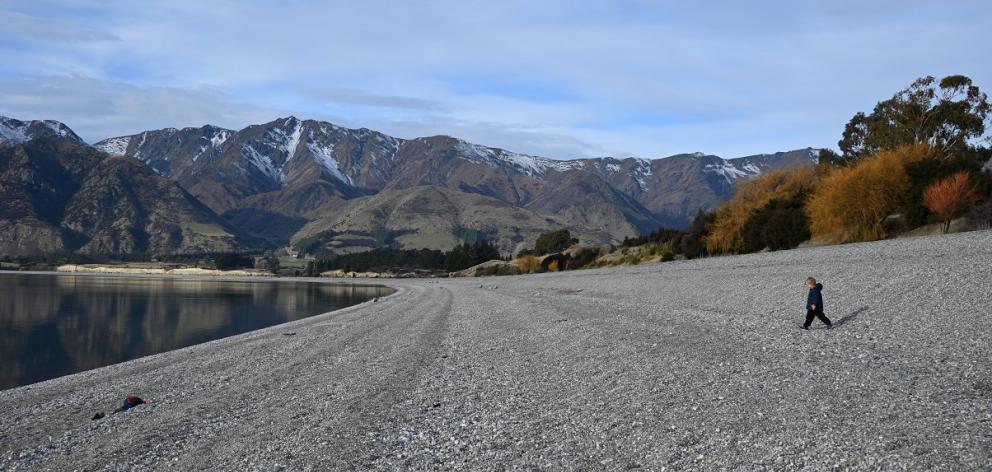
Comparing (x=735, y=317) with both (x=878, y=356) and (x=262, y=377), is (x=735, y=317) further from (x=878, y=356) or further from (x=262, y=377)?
(x=262, y=377)

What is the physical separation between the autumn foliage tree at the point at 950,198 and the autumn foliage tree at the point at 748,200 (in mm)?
17240

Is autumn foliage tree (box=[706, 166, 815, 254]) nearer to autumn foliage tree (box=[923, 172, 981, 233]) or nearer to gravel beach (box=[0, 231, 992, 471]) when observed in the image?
autumn foliage tree (box=[923, 172, 981, 233])

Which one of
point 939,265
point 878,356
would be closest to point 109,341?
point 878,356

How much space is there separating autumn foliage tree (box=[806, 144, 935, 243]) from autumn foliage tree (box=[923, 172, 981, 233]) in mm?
2961

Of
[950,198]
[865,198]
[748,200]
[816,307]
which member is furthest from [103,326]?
[748,200]

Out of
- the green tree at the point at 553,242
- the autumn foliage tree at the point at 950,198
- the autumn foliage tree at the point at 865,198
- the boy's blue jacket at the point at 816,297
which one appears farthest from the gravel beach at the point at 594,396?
the green tree at the point at 553,242

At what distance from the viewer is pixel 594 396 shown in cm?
1339

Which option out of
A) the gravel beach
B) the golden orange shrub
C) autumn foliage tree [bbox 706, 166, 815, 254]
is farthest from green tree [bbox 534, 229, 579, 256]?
the gravel beach

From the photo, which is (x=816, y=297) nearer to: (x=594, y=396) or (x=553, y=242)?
(x=594, y=396)

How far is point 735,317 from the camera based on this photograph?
79.6 feet

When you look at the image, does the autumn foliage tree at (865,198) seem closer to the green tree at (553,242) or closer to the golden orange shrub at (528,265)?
the golden orange shrub at (528,265)

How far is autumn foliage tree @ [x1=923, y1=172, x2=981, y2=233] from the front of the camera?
1607 inches

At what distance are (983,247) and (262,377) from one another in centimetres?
2807

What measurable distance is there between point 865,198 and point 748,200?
2149 cm
